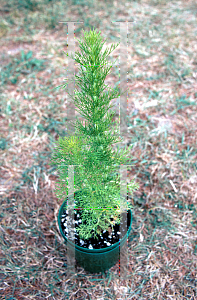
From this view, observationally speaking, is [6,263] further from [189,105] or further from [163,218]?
[189,105]

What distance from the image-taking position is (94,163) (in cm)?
166

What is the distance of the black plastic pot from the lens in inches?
70.5

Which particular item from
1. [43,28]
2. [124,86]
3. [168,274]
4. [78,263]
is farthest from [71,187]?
[43,28]

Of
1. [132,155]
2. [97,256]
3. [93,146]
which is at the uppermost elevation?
[93,146]

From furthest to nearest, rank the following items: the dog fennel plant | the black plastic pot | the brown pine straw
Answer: the brown pine straw < the black plastic pot < the dog fennel plant

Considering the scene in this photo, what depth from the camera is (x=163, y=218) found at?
2377 mm

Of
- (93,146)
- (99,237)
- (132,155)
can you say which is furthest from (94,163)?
(132,155)

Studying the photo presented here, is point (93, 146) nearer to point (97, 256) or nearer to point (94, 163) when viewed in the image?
point (94, 163)

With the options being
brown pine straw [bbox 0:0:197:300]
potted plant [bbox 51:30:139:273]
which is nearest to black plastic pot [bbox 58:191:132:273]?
potted plant [bbox 51:30:139:273]

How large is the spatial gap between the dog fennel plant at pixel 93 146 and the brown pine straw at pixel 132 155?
500 mm

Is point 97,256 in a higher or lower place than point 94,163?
lower

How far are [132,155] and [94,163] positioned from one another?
123cm

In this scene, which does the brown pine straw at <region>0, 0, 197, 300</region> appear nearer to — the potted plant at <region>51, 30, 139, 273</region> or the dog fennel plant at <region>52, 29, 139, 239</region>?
the potted plant at <region>51, 30, 139, 273</region>

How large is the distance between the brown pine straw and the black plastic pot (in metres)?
0.12
